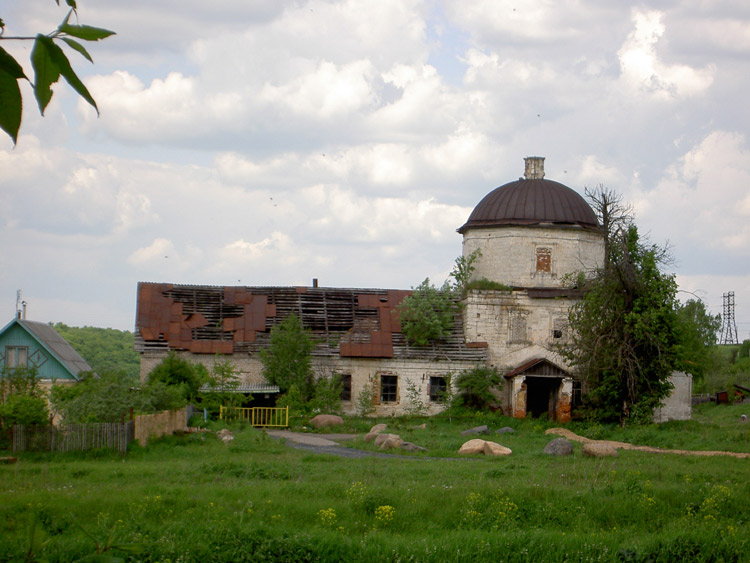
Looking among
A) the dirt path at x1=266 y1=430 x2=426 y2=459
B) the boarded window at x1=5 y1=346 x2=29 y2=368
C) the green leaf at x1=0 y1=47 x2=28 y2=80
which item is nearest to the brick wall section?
the dirt path at x1=266 y1=430 x2=426 y2=459

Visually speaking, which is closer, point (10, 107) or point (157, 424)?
point (10, 107)

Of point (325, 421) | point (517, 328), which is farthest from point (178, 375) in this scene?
point (517, 328)

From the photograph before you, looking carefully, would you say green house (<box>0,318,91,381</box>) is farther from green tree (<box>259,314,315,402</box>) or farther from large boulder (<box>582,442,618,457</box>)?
large boulder (<box>582,442,618,457</box>)

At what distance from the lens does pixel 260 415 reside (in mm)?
31047

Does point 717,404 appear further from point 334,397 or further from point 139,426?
point 139,426

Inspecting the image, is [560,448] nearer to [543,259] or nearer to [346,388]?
[346,388]

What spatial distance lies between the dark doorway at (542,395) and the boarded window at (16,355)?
21.0m

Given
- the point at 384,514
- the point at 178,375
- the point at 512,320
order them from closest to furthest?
the point at 384,514 < the point at 178,375 < the point at 512,320

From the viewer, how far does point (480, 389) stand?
34250mm

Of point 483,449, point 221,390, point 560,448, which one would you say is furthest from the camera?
point 221,390

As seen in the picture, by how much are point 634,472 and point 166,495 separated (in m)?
9.35

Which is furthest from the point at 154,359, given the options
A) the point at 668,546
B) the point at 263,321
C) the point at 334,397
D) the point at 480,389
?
the point at 668,546

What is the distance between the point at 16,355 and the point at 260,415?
9.76 metres

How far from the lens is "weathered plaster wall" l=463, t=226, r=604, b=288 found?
37.1 meters
